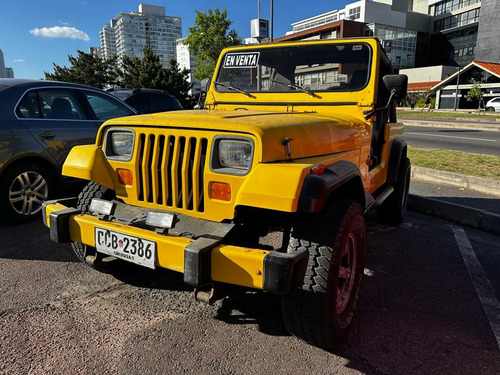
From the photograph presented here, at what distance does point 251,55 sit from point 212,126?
198 cm

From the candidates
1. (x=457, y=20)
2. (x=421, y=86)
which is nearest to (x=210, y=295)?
(x=421, y=86)

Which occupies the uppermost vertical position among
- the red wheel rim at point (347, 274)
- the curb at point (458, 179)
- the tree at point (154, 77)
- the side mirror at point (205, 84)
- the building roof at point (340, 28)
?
the building roof at point (340, 28)

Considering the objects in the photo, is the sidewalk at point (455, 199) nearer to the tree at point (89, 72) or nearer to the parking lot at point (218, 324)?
the parking lot at point (218, 324)

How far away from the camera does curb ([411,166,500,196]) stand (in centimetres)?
601

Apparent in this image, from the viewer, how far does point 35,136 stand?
4.35 m

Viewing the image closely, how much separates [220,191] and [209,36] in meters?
33.8

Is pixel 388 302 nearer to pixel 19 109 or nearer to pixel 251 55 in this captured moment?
pixel 251 55

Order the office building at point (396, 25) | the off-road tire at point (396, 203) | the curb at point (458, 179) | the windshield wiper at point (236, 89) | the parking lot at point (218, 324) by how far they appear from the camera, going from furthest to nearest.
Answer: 1. the office building at point (396, 25)
2. the curb at point (458, 179)
3. the off-road tire at point (396, 203)
4. the windshield wiper at point (236, 89)
5. the parking lot at point (218, 324)

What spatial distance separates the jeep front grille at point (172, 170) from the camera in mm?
2297

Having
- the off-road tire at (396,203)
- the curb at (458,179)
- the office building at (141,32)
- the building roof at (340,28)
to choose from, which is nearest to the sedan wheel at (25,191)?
the off-road tire at (396,203)

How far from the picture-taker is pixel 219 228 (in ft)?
7.30

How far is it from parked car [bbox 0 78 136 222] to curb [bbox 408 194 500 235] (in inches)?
184

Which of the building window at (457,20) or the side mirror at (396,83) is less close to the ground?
the building window at (457,20)

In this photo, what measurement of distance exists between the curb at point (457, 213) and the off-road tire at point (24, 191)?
4981mm
